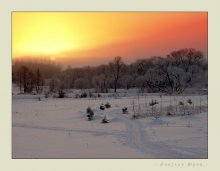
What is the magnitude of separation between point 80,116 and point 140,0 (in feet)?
20.2

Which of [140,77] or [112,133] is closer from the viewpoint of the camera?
[112,133]

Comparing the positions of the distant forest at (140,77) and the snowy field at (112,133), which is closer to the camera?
the snowy field at (112,133)

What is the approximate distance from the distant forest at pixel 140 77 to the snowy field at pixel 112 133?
4703 millimetres

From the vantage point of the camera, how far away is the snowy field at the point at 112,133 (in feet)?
33.4

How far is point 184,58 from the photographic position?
912 inches

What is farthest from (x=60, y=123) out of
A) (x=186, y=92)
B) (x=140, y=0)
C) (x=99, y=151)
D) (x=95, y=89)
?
(x=95, y=89)

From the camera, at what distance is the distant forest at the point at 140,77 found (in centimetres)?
2209

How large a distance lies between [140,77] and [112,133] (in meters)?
15.6

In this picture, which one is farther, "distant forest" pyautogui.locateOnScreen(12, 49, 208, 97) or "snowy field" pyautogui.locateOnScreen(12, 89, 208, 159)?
"distant forest" pyautogui.locateOnScreen(12, 49, 208, 97)

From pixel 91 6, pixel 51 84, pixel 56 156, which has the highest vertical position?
pixel 91 6

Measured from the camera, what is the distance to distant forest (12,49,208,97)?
2209 cm

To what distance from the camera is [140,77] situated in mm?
27688

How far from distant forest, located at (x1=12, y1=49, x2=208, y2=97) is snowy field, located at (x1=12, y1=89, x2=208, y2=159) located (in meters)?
4.70

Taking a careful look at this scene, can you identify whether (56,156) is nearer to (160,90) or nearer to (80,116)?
(80,116)
